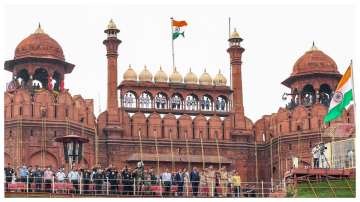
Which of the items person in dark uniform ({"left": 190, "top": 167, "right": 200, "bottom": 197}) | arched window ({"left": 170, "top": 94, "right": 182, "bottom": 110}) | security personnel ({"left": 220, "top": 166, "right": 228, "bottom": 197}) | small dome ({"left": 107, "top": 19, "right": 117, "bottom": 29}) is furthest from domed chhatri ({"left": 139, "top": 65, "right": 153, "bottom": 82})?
person in dark uniform ({"left": 190, "top": 167, "right": 200, "bottom": 197})

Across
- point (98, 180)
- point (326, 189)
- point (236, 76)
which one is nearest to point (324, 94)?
point (236, 76)

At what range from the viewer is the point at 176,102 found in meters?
39.6

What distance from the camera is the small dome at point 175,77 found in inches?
1558

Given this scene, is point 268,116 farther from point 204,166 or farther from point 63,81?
point 63,81

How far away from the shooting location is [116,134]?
37438mm

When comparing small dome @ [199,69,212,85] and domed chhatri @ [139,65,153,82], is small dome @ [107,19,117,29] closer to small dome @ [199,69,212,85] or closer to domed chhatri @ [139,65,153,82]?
domed chhatri @ [139,65,153,82]

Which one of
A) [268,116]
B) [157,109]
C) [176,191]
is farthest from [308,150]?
[176,191]

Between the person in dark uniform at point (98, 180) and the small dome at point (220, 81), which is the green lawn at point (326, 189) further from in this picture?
the small dome at point (220, 81)

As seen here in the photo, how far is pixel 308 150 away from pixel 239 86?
3900 mm

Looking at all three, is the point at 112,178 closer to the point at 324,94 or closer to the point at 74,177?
the point at 74,177

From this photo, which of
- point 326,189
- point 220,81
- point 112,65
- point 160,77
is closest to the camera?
point 326,189

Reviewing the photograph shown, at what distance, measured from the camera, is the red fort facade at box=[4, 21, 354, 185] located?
116ft

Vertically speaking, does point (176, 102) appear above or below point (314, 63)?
below

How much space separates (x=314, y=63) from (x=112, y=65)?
7920mm
